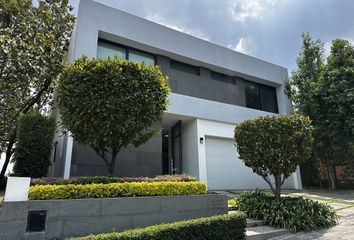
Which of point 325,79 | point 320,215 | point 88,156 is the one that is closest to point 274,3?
point 325,79

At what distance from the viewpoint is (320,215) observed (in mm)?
6590

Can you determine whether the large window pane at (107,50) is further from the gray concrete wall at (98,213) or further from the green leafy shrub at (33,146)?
the gray concrete wall at (98,213)

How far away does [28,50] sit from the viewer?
9.46 m

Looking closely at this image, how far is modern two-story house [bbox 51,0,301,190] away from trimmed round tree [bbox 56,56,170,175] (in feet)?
10.4

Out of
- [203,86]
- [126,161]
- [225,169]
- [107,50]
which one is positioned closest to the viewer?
[126,161]

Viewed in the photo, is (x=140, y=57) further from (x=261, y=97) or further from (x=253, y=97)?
(x=261, y=97)

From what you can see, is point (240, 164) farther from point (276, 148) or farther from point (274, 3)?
point (274, 3)

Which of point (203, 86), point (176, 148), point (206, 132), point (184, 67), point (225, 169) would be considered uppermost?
point (184, 67)

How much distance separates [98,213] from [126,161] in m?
5.20

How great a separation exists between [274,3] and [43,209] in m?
10.1

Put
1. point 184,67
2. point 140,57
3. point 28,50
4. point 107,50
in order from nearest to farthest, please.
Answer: point 28,50, point 107,50, point 140,57, point 184,67

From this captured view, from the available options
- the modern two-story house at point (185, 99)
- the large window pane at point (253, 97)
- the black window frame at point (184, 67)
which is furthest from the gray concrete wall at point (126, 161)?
the large window pane at point (253, 97)

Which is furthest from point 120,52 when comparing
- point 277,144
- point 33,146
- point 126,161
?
point 277,144

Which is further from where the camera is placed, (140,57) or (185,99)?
(185,99)
